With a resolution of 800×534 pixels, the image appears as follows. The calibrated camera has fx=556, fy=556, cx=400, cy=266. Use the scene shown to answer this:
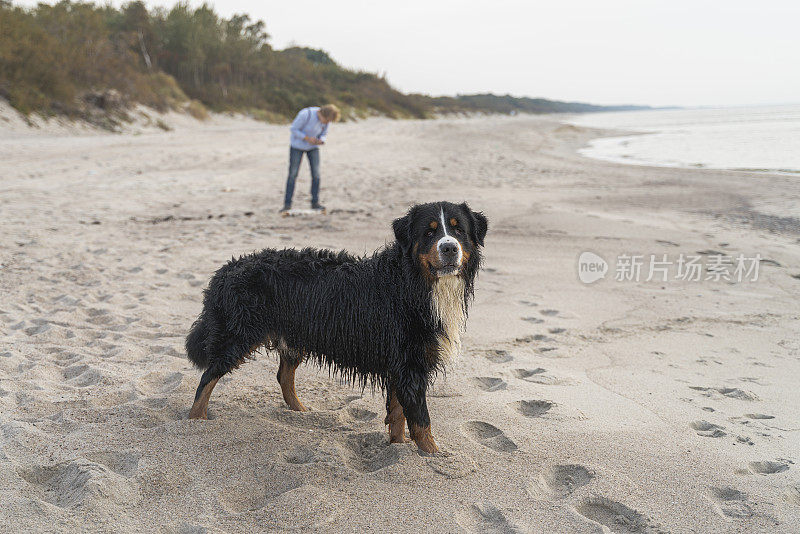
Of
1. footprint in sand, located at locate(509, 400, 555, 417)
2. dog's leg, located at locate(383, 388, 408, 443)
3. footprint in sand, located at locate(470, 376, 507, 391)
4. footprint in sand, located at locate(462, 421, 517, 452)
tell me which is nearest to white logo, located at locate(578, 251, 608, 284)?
footprint in sand, located at locate(470, 376, 507, 391)

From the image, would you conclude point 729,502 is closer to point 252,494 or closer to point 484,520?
point 484,520

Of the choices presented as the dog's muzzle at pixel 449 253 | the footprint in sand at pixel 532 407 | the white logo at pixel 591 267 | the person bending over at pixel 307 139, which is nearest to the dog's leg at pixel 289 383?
the dog's muzzle at pixel 449 253

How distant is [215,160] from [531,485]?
48.7ft

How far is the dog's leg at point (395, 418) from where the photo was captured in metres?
3.19

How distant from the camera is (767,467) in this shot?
2.96 meters

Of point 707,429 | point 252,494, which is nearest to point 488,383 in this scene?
point 707,429

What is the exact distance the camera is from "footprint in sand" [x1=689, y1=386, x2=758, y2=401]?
3.77 m

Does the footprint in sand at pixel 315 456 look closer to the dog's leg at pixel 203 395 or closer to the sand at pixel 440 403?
the sand at pixel 440 403

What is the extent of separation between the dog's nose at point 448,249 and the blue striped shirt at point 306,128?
7576 mm

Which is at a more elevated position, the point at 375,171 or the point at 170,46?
the point at 170,46

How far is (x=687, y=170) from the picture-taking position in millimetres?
16875

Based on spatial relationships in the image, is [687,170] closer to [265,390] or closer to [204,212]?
[204,212]

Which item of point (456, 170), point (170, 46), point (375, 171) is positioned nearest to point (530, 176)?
point (456, 170)

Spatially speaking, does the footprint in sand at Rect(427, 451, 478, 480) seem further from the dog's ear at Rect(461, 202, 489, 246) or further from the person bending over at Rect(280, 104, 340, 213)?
the person bending over at Rect(280, 104, 340, 213)
